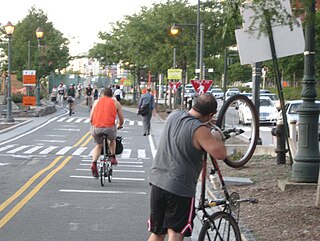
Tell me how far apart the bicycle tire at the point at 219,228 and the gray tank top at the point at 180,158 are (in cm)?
48

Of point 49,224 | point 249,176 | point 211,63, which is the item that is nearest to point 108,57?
point 211,63

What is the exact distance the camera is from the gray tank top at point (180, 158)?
5.80 metres

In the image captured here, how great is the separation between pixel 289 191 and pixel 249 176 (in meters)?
2.59

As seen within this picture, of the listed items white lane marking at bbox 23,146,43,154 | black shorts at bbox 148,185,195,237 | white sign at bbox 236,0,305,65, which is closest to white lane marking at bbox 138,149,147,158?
white lane marking at bbox 23,146,43,154

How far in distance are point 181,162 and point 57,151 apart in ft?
51.4

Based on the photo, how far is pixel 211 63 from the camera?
59688mm

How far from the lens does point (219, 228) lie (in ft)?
21.1

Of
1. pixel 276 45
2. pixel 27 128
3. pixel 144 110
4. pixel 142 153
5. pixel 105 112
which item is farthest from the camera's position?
pixel 27 128

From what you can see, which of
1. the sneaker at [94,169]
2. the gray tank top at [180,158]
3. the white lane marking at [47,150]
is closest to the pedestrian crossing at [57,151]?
the white lane marking at [47,150]

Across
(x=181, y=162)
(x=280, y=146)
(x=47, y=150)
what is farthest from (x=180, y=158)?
(x=47, y=150)

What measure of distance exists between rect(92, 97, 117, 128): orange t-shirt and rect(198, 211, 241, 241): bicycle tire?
7033mm

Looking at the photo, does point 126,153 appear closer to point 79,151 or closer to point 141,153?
point 141,153

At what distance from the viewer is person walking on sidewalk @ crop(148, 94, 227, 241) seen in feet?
19.0

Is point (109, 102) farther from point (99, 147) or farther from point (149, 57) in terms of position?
point (149, 57)
